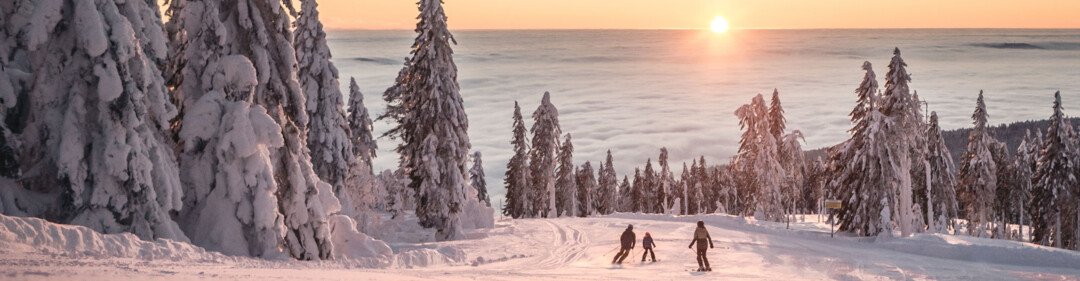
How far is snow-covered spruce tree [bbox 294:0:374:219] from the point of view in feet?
119

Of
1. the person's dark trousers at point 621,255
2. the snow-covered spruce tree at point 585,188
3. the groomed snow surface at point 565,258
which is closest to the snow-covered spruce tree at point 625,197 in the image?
the snow-covered spruce tree at point 585,188

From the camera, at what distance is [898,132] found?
4319cm

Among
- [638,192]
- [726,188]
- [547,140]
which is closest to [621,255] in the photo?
[547,140]

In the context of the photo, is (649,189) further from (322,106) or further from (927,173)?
(322,106)

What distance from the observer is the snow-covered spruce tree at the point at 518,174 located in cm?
7459

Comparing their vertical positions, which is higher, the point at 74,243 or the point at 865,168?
the point at 865,168

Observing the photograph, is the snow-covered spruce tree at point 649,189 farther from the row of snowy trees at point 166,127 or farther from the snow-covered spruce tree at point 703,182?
the row of snowy trees at point 166,127

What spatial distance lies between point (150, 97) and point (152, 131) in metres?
0.72

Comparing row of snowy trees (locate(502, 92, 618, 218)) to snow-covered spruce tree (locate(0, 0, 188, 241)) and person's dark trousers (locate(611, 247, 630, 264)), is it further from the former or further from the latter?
snow-covered spruce tree (locate(0, 0, 188, 241))

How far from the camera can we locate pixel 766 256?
101ft

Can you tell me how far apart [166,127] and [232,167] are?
5.46ft

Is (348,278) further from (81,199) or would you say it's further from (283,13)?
(283,13)

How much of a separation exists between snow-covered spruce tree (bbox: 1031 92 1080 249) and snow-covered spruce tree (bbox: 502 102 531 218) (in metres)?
37.9

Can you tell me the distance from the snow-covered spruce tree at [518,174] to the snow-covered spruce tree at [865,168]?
30.7 meters
